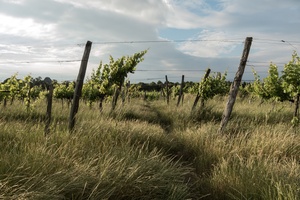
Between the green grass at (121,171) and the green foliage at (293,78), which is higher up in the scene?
the green foliage at (293,78)

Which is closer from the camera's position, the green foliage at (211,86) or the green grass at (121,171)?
the green grass at (121,171)

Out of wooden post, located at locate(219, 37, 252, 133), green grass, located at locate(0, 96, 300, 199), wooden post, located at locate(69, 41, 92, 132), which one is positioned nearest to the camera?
green grass, located at locate(0, 96, 300, 199)

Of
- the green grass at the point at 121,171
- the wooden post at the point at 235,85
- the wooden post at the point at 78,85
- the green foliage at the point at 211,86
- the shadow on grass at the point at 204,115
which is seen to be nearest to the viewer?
the green grass at the point at 121,171

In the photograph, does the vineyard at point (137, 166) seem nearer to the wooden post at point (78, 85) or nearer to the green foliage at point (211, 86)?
the wooden post at point (78, 85)

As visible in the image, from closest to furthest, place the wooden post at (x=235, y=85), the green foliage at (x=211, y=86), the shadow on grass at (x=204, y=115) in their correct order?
the wooden post at (x=235, y=85) → the shadow on grass at (x=204, y=115) → the green foliage at (x=211, y=86)

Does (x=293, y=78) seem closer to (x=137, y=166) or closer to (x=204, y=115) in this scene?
(x=204, y=115)

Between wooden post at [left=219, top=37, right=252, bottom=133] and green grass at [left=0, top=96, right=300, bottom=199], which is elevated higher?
wooden post at [left=219, top=37, right=252, bottom=133]

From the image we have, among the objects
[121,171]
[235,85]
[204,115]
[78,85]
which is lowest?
[204,115]

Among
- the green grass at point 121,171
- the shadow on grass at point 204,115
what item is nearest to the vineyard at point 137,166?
the green grass at point 121,171

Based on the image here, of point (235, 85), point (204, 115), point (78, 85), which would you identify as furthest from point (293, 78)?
point (78, 85)

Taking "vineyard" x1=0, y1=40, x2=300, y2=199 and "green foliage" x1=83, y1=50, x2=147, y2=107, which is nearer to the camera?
"vineyard" x1=0, y1=40, x2=300, y2=199

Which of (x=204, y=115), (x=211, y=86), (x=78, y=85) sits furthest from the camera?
(x=211, y=86)

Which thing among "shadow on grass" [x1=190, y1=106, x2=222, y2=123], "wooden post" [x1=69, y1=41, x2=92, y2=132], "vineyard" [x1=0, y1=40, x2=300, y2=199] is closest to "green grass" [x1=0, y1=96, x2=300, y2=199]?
"vineyard" [x1=0, y1=40, x2=300, y2=199]

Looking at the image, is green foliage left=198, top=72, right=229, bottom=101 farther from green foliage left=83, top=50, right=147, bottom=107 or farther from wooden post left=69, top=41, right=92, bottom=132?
wooden post left=69, top=41, right=92, bottom=132
